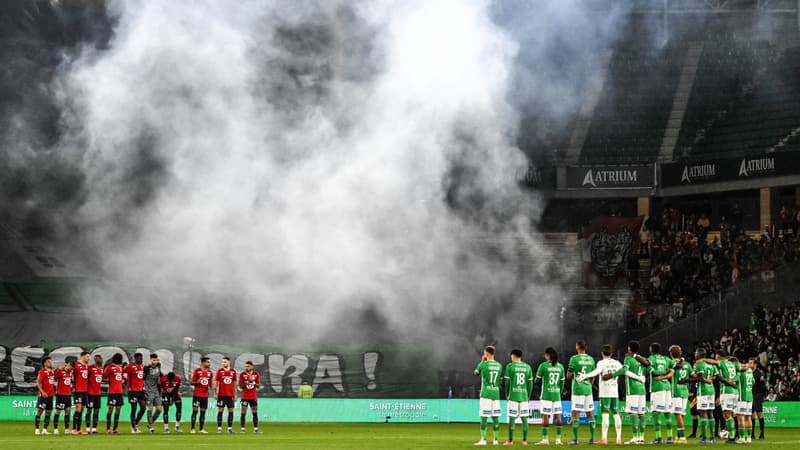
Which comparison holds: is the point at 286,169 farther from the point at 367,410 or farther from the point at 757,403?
the point at 757,403

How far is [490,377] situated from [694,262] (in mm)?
28128

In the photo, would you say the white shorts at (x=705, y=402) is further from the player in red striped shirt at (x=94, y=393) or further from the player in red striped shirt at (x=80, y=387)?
the player in red striped shirt at (x=80, y=387)

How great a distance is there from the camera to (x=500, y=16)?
42062 mm

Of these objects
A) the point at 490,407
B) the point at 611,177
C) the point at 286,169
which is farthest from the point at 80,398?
the point at 611,177

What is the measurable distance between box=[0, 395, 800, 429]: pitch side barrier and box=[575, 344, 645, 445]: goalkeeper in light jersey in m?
12.5

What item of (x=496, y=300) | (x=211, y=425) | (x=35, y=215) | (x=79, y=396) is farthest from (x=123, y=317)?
(x=496, y=300)

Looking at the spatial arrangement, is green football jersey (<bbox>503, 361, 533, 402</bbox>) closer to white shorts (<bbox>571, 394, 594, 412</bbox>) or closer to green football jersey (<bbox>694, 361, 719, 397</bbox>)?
white shorts (<bbox>571, 394, 594, 412</bbox>)

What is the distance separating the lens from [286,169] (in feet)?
130

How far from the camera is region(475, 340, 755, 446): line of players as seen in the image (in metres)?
27.7

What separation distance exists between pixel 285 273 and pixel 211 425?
23.6 feet

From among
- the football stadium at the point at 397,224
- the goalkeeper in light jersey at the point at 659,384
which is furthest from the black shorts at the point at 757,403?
the goalkeeper in light jersey at the point at 659,384

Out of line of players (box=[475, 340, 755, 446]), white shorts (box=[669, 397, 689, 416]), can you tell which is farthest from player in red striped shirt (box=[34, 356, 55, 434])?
white shorts (box=[669, 397, 689, 416])

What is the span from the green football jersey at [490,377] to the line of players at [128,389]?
29.1 ft

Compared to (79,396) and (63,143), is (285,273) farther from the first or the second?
(79,396)
